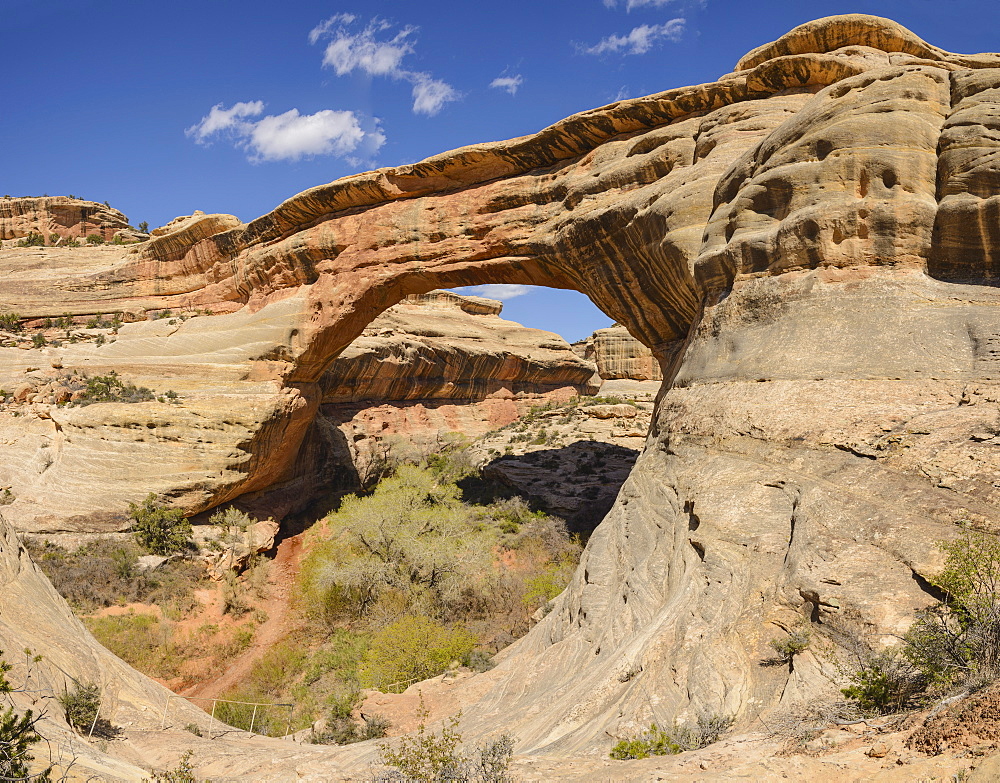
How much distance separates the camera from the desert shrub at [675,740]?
4.75m

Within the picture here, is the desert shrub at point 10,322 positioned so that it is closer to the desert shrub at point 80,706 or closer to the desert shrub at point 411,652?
the desert shrub at point 411,652

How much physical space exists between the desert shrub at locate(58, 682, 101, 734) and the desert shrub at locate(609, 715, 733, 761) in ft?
17.8

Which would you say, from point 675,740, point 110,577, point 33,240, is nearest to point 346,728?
point 675,740

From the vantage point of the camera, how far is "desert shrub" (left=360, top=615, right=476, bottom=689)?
11.0 meters

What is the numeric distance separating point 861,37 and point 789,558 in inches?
514

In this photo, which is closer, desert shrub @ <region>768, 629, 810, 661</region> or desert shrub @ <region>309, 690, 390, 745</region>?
desert shrub @ <region>768, 629, 810, 661</region>

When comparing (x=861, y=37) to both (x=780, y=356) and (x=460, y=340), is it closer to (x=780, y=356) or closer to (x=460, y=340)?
(x=780, y=356)

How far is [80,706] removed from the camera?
6.50 metres

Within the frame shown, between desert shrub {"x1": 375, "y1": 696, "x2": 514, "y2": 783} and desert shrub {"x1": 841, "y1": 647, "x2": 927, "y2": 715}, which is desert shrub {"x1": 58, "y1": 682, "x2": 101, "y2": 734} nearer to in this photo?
desert shrub {"x1": 375, "y1": 696, "x2": 514, "y2": 783}

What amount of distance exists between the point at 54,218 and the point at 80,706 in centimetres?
3464

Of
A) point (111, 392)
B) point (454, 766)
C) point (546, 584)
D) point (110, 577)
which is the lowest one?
point (546, 584)

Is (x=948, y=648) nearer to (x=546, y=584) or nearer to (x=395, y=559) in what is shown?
(x=546, y=584)

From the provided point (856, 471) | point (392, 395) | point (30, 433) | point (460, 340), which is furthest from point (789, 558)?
point (460, 340)

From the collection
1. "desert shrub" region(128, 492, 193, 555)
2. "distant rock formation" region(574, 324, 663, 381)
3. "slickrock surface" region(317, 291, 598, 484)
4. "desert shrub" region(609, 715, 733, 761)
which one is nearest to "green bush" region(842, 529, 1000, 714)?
"desert shrub" region(609, 715, 733, 761)
